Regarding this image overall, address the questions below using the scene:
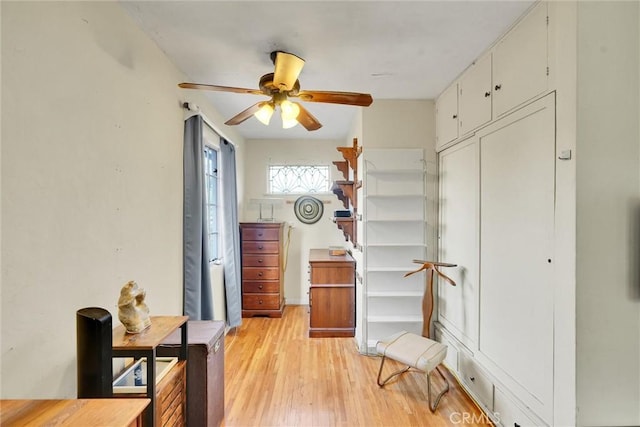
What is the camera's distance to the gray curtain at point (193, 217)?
2365mm

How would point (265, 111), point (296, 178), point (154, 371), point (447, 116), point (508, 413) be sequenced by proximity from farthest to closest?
1. point (296, 178)
2. point (447, 116)
3. point (265, 111)
4. point (508, 413)
5. point (154, 371)

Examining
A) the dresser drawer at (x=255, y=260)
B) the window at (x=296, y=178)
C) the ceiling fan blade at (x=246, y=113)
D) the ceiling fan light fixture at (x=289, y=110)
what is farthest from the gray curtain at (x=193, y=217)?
the window at (x=296, y=178)

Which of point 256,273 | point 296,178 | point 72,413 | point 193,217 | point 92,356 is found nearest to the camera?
point 72,413

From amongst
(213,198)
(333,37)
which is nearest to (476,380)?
(333,37)

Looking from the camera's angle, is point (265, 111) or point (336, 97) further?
point (265, 111)

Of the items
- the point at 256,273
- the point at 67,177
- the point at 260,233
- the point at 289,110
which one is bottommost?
the point at 256,273

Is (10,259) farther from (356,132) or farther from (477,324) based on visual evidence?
(356,132)

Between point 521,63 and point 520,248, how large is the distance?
1070 mm

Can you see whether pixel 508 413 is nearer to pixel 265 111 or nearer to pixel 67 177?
pixel 265 111

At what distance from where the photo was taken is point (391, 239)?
117 inches

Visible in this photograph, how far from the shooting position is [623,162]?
136 cm

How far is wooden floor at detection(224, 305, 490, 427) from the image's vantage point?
6.58ft

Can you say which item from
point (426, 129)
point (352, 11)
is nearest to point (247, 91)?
point (352, 11)

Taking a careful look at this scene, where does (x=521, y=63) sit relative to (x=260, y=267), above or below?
above
